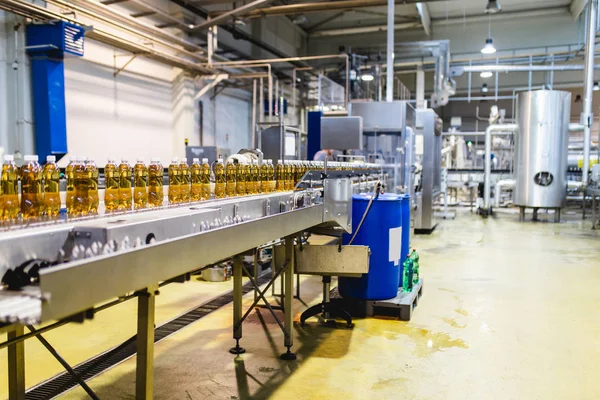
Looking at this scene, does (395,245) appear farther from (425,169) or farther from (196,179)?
(425,169)

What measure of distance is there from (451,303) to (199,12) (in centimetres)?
712

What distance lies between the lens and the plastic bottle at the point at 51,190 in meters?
1.65

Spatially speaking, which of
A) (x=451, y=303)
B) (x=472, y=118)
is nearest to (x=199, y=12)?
(x=451, y=303)

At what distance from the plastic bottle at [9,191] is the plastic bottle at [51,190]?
0.31 feet

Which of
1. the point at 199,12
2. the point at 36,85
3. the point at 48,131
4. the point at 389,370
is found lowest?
the point at 389,370

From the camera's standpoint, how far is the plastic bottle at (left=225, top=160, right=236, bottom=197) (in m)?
2.49

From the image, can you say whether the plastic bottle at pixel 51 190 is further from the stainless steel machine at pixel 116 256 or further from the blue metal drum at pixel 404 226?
the blue metal drum at pixel 404 226

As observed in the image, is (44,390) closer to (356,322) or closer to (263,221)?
(263,221)

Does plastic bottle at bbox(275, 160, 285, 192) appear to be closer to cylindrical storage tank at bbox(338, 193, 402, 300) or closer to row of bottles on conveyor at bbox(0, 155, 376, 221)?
row of bottles on conveyor at bbox(0, 155, 376, 221)

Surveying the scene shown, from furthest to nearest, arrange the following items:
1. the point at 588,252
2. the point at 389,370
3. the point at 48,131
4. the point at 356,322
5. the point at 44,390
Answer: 1. the point at 588,252
2. the point at 48,131
3. the point at 356,322
4. the point at 389,370
5. the point at 44,390

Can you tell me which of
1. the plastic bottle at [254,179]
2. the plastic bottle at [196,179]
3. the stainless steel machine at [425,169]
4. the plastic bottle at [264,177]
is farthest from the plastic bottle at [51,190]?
the stainless steel machine at [425,169]

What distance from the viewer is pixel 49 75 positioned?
5574 millimetres

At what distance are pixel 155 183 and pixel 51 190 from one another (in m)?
0.46

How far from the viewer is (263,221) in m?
2.10
